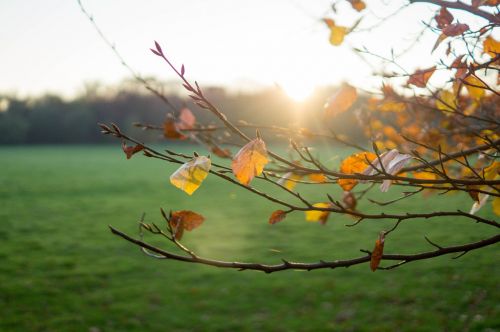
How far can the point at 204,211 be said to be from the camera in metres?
13.1

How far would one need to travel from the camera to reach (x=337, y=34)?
58.2 inches

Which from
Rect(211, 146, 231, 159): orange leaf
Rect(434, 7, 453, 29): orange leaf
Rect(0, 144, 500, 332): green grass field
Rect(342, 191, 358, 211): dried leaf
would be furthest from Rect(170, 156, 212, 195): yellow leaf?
Rect(0, 144, 500, 332): green grass field

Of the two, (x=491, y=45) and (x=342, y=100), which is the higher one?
(x=491, y=45)

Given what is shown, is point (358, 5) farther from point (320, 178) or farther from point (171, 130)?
point (171, 130)

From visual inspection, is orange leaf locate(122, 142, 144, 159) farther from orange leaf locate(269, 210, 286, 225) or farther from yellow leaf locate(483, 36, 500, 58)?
yellow leaf locate(483, 36, 500, 58)

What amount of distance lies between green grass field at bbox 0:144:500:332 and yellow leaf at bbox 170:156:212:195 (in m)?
1.66

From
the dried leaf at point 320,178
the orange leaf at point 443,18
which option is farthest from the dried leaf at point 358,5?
the dried leaf at point 320,178

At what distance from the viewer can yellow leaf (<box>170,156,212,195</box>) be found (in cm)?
87

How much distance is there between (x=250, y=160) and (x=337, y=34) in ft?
2.35

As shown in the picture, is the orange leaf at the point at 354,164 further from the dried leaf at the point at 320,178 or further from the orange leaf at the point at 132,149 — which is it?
the orange leaf at the point at 132,149

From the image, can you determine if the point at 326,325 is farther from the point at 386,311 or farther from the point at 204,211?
the point at 204,211

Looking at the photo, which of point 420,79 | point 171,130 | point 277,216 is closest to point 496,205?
point 420,79

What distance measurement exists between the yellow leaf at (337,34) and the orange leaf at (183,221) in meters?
0.66

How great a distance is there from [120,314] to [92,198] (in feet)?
35.5
